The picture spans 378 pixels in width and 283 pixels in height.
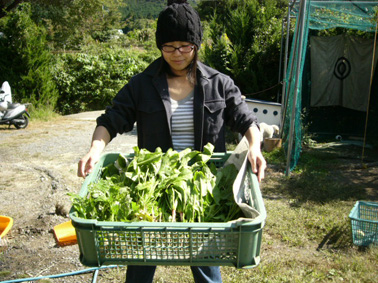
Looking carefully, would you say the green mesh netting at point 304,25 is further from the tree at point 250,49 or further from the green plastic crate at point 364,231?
the tree at point 250,49

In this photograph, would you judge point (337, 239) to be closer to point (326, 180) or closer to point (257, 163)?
point (326, 180)

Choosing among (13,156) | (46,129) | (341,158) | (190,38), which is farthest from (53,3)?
(190,38)

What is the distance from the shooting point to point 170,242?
136cm

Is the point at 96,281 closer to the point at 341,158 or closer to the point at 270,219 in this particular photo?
the point at 270,219

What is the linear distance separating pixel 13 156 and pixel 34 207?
11.1ft

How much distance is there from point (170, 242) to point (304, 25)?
17.8 ft

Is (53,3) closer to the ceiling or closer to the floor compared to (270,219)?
closer to the ceiling

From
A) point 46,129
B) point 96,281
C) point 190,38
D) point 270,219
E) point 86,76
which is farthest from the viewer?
point 86,76

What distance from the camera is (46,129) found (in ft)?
35.4

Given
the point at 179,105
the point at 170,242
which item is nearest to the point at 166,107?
the point at 179,105

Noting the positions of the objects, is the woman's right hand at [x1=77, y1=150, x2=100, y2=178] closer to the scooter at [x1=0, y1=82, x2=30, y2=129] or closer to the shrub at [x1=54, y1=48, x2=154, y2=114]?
the scooter at [x1=0, y1=82, x2=30, y2=129]

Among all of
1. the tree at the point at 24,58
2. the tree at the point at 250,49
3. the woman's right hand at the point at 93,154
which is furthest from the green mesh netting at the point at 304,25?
the tree at the point at 24,58

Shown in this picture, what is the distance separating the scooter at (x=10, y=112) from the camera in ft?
33.9

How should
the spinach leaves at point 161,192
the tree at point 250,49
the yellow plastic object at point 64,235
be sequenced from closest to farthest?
the spinach leaves at point 161,192 → the yellow plastic object at point 64,235 → the tree at point 250,49
